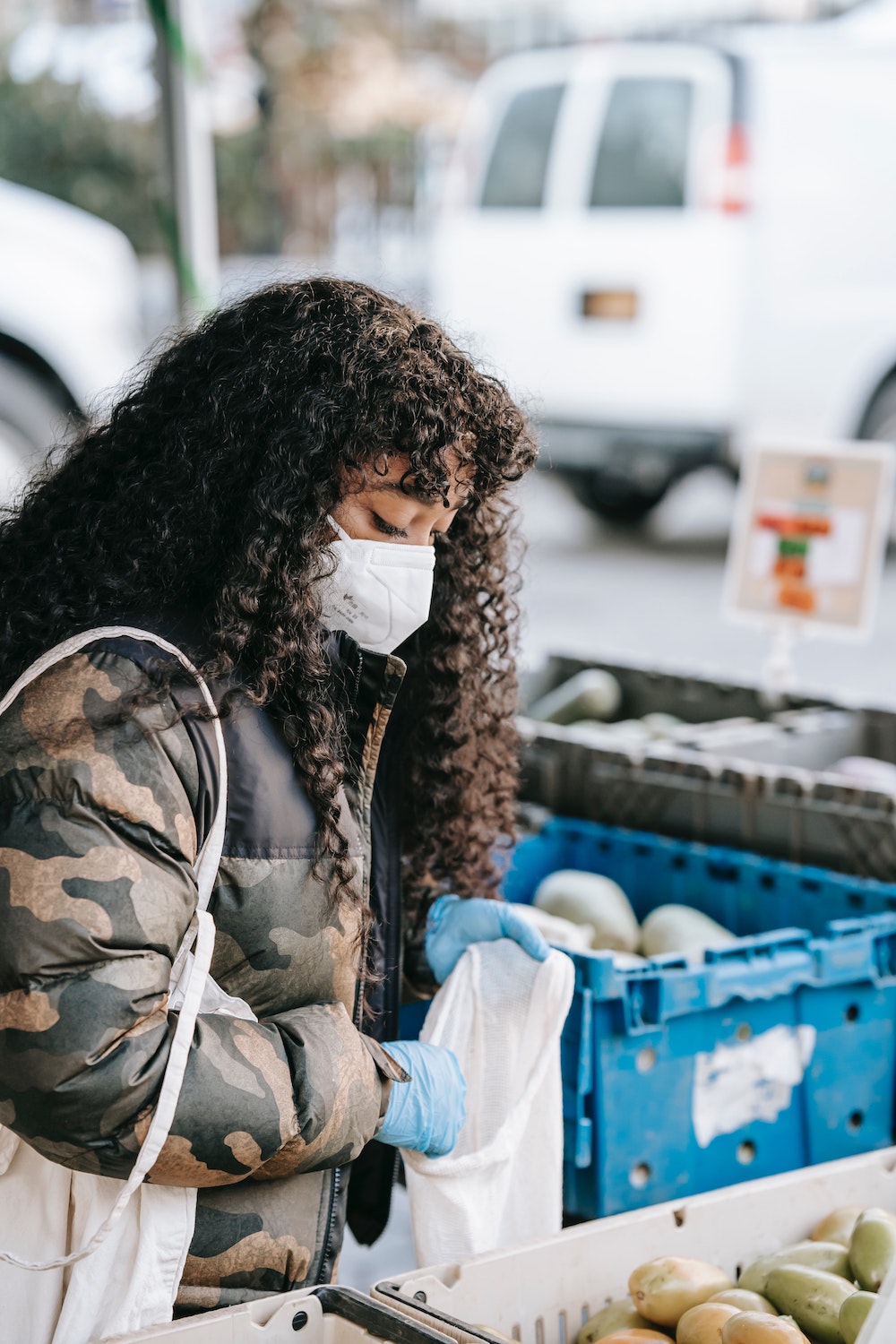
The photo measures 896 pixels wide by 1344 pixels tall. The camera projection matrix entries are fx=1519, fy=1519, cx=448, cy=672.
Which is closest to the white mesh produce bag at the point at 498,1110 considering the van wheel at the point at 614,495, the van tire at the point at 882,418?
the van tire at the point at 882,418

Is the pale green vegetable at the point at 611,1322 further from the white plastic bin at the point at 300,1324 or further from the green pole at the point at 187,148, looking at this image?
the green pole at the point at 187,148

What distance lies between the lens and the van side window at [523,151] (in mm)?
8055

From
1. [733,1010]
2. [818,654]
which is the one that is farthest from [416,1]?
[733,1010]

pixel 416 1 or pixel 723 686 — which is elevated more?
pixel 416 1

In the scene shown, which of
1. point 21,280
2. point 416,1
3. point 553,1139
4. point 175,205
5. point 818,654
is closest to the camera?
point 553,1139

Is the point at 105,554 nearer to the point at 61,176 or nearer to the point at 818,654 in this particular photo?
the point at 818,654

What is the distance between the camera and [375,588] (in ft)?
5.37

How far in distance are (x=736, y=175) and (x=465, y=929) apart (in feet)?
20.0

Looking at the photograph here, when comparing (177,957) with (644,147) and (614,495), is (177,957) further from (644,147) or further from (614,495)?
(614,495)

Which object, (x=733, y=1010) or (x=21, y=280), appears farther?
(x=21, y=280)

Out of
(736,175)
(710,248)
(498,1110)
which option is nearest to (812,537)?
(498,1110)

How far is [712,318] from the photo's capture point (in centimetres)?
738

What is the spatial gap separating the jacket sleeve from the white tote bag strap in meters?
0.01

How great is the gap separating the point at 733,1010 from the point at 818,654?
4.82 m
